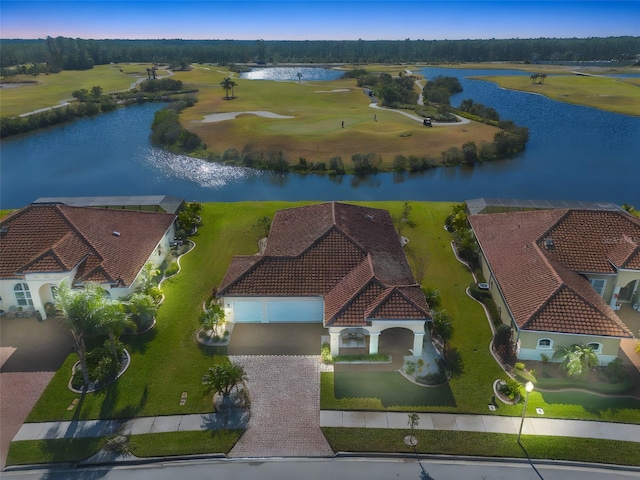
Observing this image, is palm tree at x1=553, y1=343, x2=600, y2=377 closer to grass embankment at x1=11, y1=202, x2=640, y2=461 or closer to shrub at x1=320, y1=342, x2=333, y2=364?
grass embankment at x1=11, y1=202, x2=640, y2=461

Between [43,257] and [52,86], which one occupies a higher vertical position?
[52,86]

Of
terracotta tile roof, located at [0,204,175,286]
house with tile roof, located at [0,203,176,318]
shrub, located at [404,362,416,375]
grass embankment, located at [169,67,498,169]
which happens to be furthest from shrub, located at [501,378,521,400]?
grass embankment, located at [169,67,498,169]

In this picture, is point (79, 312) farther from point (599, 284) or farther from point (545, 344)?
point (599, 284)

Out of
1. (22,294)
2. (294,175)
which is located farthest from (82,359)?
(294,175)

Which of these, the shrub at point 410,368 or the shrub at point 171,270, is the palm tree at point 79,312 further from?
the shrub at point 410,368

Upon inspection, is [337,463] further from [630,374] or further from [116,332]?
[630,374]
